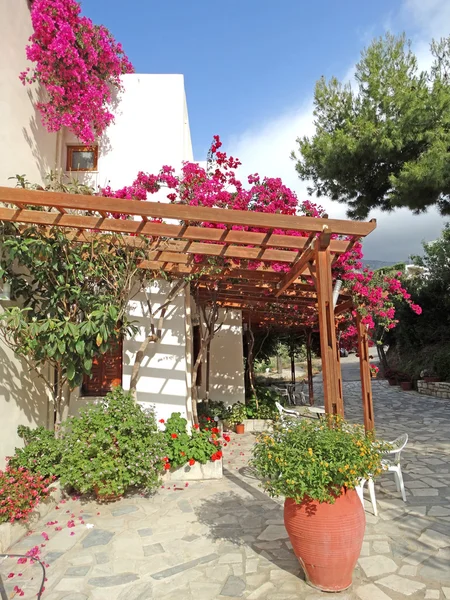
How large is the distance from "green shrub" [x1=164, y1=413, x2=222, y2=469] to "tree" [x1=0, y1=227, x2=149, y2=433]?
1567 millimetres

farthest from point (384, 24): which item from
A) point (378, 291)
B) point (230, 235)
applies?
point (230, 235)

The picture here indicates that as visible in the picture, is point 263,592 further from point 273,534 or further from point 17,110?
point 17,110

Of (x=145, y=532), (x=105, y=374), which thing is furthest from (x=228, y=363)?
(x=145, y=532)

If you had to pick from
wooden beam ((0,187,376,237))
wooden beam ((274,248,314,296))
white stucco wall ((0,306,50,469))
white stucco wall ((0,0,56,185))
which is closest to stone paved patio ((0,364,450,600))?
white stucco wall ((0,306,50,469))

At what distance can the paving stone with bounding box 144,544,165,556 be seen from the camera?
3.52 m

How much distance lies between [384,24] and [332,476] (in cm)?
1042

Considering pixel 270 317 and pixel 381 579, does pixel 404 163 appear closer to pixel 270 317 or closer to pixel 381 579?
pixel 270 317

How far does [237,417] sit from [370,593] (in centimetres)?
625

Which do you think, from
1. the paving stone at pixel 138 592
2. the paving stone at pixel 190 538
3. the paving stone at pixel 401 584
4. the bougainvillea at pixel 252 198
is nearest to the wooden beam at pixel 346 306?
the bougainvillea at pixel 252 198

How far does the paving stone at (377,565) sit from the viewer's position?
3.07m

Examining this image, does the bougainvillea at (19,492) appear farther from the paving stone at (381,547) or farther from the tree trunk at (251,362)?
the tree trunk at (251,362)

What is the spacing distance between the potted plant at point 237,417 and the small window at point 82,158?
6.03 metres

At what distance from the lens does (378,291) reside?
6.03 metres

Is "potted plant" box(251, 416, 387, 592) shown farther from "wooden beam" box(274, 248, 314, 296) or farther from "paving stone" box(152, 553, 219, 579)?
"wooden beam" box(274, 248, 314, 296)
